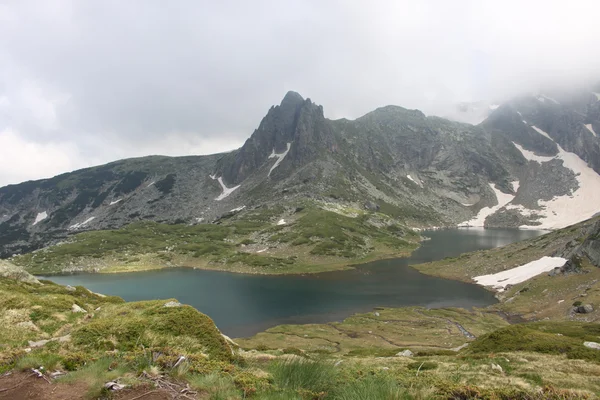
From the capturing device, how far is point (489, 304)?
83312mm

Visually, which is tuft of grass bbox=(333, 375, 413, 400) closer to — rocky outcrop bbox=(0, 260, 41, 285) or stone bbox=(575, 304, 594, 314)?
rocky outcrop bbox=(0, 260, 41, 285)

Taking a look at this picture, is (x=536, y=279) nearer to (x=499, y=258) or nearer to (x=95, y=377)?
(x=499, y=258)

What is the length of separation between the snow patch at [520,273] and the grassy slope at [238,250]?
5488cm

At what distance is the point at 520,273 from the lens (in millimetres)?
95875

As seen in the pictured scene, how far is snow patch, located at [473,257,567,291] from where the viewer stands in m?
90.6

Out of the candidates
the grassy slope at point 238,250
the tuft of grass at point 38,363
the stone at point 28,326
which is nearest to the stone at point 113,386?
the tuft of grass at point 38,363

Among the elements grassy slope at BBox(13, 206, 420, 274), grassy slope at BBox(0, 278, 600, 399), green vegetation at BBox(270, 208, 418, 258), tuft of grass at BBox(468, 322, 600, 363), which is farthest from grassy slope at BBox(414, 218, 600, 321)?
grassy slope at BBox(0, 278, 600, 399)

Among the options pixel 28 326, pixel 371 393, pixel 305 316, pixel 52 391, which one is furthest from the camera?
pixel 305 316

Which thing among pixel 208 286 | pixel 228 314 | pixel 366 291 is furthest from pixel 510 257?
pixel 208 286

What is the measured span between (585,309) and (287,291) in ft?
229

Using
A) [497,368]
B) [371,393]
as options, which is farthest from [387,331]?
[371,393]

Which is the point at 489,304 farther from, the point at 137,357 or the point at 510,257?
the point at 137,357

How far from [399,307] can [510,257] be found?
5666 centimetres

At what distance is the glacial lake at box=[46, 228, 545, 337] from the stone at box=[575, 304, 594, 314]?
80.8 feet
